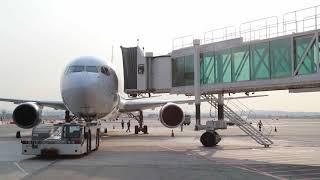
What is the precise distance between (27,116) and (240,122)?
40.4 ft

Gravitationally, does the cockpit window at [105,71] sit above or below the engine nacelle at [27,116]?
above

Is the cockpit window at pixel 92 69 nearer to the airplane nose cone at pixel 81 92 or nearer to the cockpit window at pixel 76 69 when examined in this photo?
the cockpit window at pixel 76 69

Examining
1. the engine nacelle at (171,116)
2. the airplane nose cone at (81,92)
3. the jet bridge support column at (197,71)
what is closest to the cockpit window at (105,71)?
the airplane nose cone at (81,92)

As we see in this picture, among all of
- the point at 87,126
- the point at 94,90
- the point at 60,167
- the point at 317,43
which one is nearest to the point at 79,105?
the point at 94,90

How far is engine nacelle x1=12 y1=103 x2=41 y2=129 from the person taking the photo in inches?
1107

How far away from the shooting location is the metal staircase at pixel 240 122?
24875 millimetres

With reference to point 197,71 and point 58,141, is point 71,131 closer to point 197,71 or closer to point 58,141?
point 58,141

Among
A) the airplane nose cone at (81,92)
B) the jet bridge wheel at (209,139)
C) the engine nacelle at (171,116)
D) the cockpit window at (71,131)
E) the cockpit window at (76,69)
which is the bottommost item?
the jet bridge wheel at (209,139)

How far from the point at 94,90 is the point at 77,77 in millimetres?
1030

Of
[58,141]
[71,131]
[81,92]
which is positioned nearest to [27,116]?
[81,92]

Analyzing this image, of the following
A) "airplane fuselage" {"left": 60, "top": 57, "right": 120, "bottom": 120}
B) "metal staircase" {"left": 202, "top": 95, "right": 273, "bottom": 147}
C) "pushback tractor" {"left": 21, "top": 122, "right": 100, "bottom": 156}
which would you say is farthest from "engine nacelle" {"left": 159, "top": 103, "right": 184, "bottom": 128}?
"pushback tractor" {"left": 21, "top": 122, "right": 100, "bottom": 156}

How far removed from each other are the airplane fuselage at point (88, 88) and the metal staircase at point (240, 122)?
5201 mm

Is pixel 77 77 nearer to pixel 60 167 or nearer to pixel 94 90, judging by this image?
pixel 94 90

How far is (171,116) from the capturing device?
1097 inches
